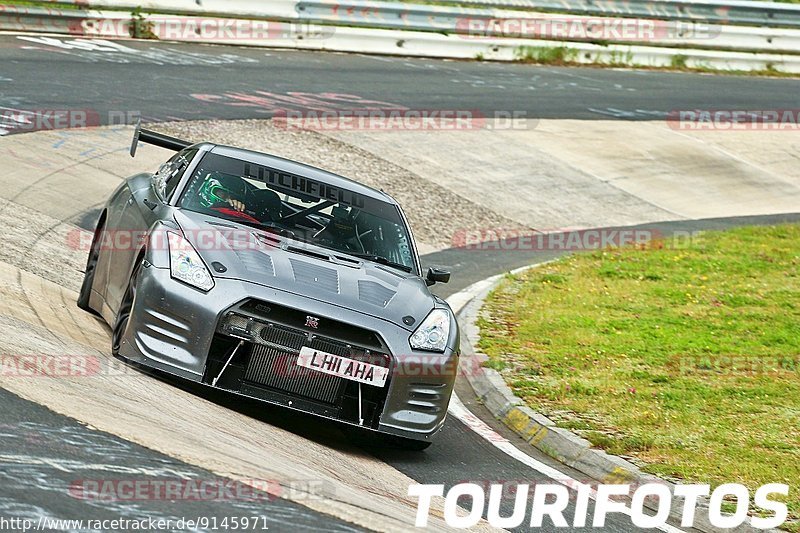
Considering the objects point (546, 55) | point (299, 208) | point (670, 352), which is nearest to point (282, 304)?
point (299, 208)

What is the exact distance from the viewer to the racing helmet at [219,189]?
821 centimetres

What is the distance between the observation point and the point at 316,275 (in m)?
7.32

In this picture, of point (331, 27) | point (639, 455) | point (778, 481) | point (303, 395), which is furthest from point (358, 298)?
point (331, 27)

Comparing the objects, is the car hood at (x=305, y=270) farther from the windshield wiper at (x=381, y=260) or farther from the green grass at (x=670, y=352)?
the green grass at (x=670, y=352)

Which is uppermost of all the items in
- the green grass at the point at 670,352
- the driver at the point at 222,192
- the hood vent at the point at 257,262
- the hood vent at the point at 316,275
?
the driver at the point at 222,192

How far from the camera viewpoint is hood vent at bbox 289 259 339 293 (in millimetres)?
7188

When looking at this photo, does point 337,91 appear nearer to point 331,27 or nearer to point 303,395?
point 331,27

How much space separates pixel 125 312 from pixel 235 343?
909 mm

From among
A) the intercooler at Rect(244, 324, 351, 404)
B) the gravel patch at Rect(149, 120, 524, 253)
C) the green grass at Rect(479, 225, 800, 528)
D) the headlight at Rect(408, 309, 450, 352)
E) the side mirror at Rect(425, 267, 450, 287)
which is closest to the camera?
the intercooler at Rect(244, 324, 351, 404)

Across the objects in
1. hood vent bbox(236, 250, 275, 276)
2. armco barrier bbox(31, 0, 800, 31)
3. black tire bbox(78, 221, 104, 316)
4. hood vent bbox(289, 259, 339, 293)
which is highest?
armco barrier bbox(31, 0, 800, 31)

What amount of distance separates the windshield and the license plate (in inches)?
51.8

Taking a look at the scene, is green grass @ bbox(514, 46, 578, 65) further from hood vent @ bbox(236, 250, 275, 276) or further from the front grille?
the front grille

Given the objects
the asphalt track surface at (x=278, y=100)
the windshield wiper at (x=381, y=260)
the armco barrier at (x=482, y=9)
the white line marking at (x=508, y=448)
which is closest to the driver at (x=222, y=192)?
the windshield wiper at (x=381, y=260)

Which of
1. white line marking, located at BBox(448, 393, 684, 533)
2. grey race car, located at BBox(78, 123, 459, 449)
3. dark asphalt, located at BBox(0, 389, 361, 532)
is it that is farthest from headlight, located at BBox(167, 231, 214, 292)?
white line marking, located at BBox(448, 393, 684, 533)
